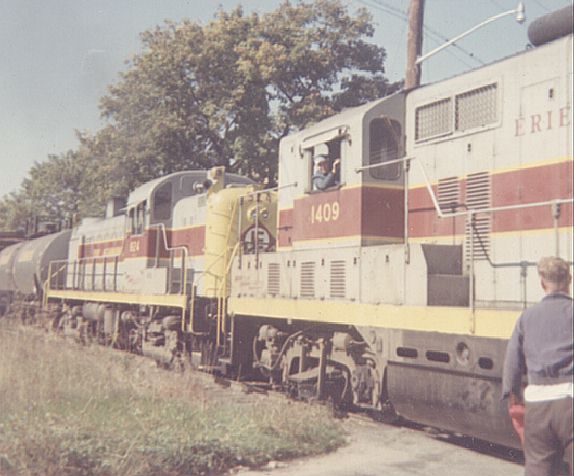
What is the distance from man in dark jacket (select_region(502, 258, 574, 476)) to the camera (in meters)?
4.23

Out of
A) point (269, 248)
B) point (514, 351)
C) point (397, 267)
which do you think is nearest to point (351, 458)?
point (397, 267)

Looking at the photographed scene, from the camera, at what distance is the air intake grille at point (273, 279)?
32.3ft

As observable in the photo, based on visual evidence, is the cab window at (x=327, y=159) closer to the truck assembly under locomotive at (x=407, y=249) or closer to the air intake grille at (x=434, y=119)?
the truck assembly under locomotive at (x=407, y=249)

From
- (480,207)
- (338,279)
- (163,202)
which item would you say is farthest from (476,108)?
(163,202)

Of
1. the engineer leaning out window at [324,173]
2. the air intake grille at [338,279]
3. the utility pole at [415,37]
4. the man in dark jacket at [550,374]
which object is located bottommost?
the man in dark jacket at [550,374]

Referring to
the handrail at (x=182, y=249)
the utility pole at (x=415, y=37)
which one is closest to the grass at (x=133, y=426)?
the handrail at (x=182, y=249)

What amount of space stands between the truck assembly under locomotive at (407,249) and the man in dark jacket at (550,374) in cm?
166

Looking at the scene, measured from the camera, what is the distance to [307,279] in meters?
9.17

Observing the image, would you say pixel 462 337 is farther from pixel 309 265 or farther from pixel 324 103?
pixel 324 103

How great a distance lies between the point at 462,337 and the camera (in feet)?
21.8

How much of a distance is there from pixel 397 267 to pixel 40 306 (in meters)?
17.1

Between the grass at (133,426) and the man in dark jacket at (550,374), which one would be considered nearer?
the man in dark jacket at (550,374)

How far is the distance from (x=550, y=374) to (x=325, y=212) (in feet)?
16.7

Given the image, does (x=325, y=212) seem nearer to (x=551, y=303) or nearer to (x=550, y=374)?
(x=551, y=303)
